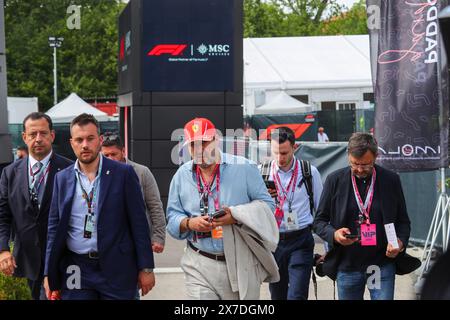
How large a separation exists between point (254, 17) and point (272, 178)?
195 ft

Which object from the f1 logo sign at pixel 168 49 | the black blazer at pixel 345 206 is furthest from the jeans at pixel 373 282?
the f1 logo sign at pixel 168 49

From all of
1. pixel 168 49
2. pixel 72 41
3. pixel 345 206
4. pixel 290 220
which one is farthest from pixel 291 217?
pixel 72 41

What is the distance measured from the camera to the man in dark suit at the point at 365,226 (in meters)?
6.87

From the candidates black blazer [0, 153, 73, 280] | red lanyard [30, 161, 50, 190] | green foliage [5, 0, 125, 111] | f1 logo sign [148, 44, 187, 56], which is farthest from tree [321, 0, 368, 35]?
black blazer [0, 153, 73, 280]

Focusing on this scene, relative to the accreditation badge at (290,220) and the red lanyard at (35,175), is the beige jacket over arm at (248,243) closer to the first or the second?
the red lanyard at (35,175)

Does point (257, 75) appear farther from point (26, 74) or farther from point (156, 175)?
point (26, 74)

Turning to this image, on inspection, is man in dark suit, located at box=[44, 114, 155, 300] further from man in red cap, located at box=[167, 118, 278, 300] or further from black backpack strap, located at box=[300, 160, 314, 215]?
black backpack strap, located at box=[300, 160, 314, 215]

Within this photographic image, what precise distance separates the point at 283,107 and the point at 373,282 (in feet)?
91.2

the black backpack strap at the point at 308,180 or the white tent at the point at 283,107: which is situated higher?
the white tent at the point at 283,107

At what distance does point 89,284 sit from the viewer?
606cm

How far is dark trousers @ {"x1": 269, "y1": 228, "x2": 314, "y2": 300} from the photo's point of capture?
8.19m

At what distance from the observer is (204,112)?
15.2m

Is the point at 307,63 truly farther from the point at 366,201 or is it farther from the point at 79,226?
the point at 79,226

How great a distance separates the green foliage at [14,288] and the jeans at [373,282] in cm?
254
